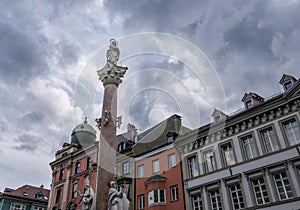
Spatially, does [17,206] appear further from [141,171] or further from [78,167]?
[141,171]

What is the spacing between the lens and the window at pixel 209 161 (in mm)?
27914

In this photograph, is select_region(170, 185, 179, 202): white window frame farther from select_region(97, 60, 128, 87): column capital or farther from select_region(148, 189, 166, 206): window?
select_region(97, 60, 128, 87): column capital

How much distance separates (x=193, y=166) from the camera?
1174 inches

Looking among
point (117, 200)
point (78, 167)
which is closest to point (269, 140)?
point (117, 200)

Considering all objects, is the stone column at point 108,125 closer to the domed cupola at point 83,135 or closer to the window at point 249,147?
the window at point 249,147

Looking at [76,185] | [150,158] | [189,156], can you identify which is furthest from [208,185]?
[76,185]

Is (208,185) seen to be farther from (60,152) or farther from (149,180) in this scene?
(60,152)

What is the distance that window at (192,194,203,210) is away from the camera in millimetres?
27078

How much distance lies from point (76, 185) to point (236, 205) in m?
26.0

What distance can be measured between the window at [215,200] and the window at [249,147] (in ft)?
14.1

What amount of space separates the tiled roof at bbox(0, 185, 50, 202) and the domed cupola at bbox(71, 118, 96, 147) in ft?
46.9

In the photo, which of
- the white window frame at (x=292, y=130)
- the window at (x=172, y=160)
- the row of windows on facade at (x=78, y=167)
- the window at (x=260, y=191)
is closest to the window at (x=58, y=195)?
the row of windows on facade at (x=78, y=167)

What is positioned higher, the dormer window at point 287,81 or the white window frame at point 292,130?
the dormer window at point 287,81

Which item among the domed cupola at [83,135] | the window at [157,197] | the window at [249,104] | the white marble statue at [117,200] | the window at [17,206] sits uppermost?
the domed cupola at [83,135]
